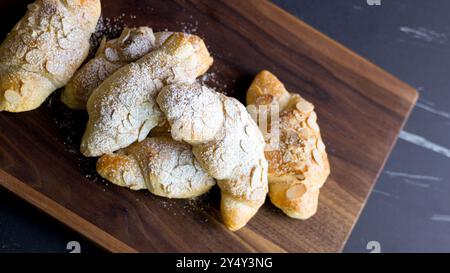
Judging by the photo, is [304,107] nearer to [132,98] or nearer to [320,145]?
[320,145]

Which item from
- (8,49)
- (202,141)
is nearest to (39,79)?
(8,49)

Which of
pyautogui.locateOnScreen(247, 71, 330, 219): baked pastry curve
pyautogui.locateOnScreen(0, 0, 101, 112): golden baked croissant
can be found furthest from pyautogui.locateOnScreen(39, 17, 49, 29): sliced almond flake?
pyautogui.locateOnScreen(247, 71, 330, 219): baked pastry curve

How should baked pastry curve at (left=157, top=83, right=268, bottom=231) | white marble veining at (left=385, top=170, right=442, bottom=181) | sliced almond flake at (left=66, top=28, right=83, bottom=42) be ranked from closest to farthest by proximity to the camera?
baked pastry curve at (left=157, top=83, right=268, bottom=231)
sliced almond flake at (left=66, top=28, right=83, bottom=42)
white marble veining at (left=385, top=170, right=442, bottom=181)

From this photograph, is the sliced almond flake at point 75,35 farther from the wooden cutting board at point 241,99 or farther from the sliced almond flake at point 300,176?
the sliced almond flake at point 300,176

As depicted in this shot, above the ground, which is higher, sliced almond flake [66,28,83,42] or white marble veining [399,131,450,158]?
sliced almond flake [66,28,83,42]

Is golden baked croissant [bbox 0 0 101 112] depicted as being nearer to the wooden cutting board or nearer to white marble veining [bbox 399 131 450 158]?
the wooden cutting board

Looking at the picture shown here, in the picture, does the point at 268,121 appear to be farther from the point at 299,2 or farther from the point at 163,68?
the point at 299,2
